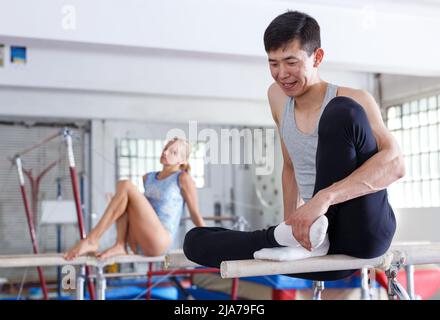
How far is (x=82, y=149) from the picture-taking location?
19.2ft

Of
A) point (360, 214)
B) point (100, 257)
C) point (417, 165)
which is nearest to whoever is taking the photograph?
point (360, 214)

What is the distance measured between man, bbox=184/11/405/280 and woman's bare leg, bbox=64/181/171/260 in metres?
1.11

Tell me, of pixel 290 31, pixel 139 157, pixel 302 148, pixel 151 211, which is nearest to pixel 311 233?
pixel 302 148

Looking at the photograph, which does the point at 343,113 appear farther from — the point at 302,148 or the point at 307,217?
the point at 302,148

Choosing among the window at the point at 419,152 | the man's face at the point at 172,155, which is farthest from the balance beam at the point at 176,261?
the window at the point at 419,152

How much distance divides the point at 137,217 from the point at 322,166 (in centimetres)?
144

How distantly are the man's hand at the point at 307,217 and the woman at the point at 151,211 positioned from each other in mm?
1326

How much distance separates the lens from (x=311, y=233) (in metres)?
1.10

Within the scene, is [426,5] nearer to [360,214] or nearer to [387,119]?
[387,119]

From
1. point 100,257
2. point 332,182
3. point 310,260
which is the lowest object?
point 100,257

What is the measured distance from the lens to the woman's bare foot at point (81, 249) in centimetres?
227

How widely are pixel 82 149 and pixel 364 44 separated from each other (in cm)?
303

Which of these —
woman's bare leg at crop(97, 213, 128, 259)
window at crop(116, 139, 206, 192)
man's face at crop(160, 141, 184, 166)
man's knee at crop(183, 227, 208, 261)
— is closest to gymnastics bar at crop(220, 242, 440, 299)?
man's knee at crop(183, 227, 208, 261)
